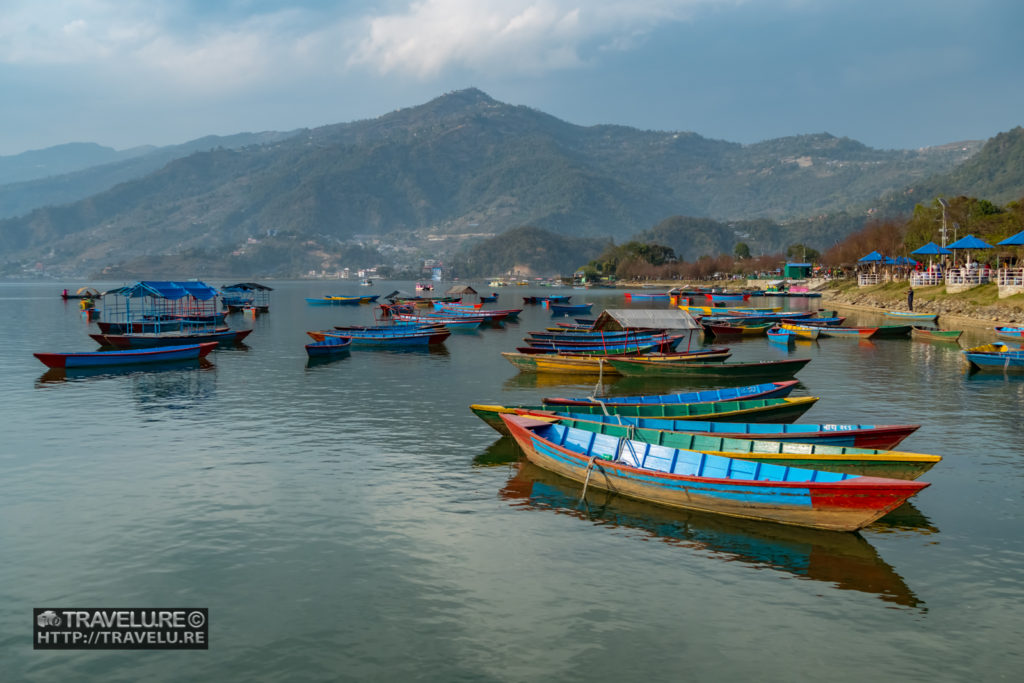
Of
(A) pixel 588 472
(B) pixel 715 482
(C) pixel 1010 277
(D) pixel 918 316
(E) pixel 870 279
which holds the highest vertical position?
(E) pixel 870 279

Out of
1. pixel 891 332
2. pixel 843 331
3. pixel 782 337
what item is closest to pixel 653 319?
pixel 782 337

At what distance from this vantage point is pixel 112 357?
2117 inches

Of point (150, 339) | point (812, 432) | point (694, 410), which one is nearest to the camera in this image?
point (812, 432)

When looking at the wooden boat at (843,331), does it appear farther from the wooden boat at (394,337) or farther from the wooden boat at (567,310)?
the wooden boat at (567,310)

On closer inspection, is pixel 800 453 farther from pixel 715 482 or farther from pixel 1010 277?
pixel 1010 277

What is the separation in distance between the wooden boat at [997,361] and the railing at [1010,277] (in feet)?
109

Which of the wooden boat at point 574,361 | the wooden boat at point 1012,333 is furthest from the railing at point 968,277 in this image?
the wooden boat at point 574,361

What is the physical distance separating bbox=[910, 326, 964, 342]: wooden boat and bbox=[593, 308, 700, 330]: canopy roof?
30.7 m

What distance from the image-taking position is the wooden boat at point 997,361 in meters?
48.8

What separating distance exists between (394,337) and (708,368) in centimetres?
3238

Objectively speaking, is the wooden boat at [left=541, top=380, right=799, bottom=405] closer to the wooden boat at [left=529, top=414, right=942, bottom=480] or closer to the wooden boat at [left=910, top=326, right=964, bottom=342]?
the wooden boat at [left=529, top=414, right=942, bottom=480]

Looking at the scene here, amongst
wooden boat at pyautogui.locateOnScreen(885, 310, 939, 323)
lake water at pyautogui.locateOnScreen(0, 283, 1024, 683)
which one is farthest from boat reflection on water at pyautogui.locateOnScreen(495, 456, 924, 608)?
wooden boat at pyautogui.locateOnScreen(885, 310, 939, 323)

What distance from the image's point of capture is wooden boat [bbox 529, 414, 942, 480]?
2122cm

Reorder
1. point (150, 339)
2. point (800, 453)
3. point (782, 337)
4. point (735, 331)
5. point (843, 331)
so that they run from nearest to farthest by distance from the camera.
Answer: point (800, 453) < point (150, 339) < point (782, 337) < point (843, 331) < point (735, 331)
